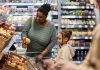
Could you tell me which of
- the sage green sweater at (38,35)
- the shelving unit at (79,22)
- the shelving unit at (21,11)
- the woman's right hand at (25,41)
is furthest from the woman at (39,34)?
the shelving unit at (79,22)

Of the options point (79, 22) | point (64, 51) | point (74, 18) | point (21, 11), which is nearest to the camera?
point (64, 51)

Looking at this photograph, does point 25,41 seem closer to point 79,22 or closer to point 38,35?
point 38,35

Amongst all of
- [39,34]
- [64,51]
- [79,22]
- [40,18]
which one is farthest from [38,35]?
[79,22]

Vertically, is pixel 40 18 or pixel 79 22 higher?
pixel 40 18

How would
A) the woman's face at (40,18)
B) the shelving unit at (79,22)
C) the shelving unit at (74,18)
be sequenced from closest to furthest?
the woman's face at (40,18)
the shelving unit at (74,18)
the shelving unit at (79,22)

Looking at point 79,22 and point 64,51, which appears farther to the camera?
point 79,22

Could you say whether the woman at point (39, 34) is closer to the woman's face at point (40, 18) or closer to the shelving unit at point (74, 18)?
the woman's face at point (40, 18)

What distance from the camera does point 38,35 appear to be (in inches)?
156

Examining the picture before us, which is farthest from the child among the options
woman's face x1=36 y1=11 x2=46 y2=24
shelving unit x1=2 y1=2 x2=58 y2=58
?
shelving unit x1=2 y1=2 x2=58 y2=58

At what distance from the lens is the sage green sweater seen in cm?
396

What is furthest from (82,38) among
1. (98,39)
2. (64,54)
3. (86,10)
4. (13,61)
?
(98,39)

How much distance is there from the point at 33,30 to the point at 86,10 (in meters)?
3.88

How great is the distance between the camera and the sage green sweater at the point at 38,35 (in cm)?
396

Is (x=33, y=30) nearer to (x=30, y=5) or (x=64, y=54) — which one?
(x=64, y=54)
